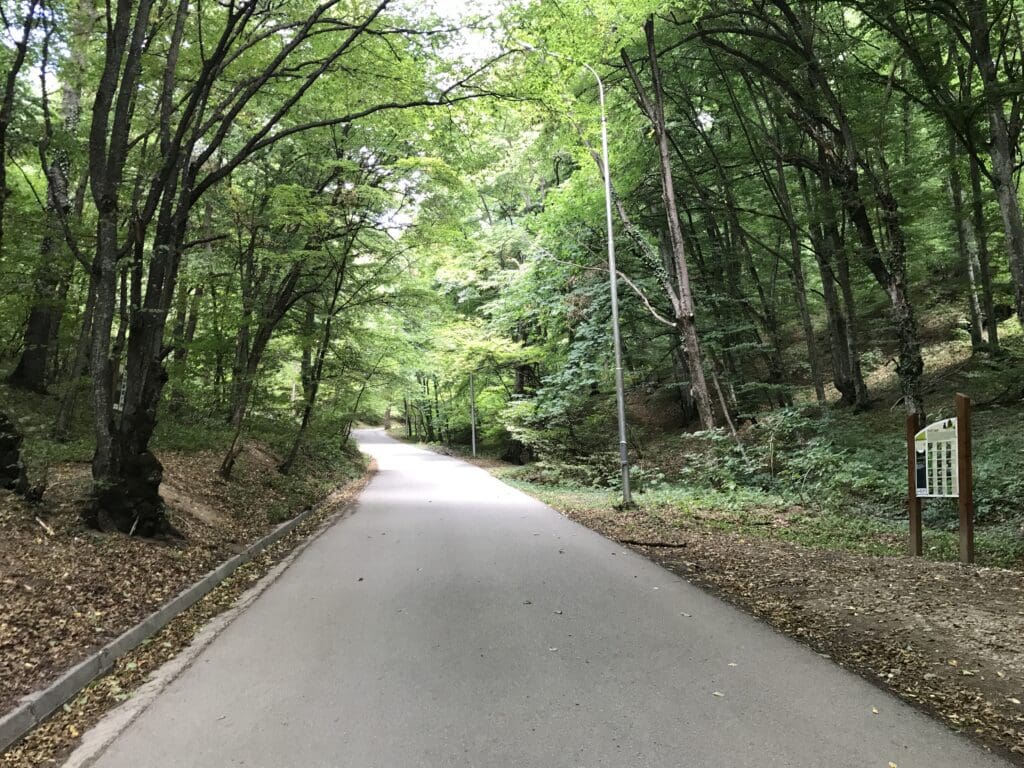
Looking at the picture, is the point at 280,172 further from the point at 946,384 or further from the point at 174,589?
the point at 946,384

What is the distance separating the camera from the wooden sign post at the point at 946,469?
21.6ft

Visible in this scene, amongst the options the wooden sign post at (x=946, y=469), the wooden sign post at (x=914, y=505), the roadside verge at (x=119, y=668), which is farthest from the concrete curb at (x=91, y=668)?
the wooden sign post at (x=914, y=505)

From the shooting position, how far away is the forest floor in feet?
14.2

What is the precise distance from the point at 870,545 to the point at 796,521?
187 centimetres

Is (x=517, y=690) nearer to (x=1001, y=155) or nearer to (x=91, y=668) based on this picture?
(x=91, y=668)

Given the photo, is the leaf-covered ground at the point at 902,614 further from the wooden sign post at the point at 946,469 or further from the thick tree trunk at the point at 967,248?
the thick tree trunk at the point at 967,248

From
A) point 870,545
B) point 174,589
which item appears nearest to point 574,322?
point 870,545

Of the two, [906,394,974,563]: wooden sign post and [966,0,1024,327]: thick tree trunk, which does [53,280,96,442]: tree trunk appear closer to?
[906,394,974,563]: wooden sign post

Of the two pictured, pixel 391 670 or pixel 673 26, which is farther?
pixel 673 26

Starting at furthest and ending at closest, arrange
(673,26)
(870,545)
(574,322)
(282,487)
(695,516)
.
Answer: (574,322), (282,487), (673,26), (695,516), (870,545)

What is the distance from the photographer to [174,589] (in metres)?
6.34

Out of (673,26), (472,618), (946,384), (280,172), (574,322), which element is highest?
(673,26)

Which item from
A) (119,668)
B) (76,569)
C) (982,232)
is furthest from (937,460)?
(982,232)

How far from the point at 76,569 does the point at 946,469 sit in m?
9.28
